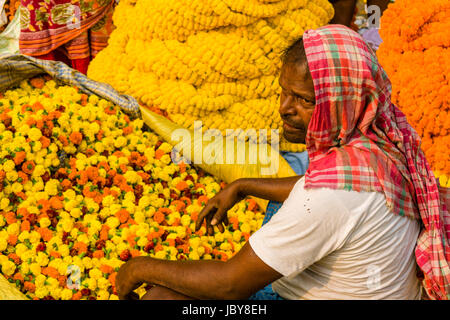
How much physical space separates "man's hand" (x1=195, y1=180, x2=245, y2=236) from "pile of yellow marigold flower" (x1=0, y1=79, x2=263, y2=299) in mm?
188

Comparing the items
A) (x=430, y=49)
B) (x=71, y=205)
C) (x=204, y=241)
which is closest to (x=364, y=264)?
(x=204, y=241)

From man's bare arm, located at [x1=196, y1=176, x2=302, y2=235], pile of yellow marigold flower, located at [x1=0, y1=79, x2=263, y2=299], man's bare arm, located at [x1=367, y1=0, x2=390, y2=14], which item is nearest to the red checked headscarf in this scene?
man's bare arm, located at [x1=196, y1=176, x2=302, y2=235]

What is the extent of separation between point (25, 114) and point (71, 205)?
493 millimetres

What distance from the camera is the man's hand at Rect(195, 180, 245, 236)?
1688 millimetres

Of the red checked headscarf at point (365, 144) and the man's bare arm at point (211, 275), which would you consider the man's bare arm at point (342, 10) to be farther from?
the man's bare arm at point (211, 275)

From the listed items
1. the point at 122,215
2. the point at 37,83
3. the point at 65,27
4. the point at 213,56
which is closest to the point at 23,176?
the point at 122,215

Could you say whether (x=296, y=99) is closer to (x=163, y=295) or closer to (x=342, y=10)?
(x=163, y=295)

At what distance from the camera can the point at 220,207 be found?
1698mm

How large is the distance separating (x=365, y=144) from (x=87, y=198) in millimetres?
1195

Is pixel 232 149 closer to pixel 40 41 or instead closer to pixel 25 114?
pixel 25 114

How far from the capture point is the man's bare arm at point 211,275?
1186 millimetres

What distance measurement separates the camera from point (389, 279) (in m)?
1.26

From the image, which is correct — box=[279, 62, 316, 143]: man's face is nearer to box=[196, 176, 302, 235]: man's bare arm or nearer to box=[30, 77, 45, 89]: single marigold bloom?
box=[196, 176, 302, 235]: man's bare arm

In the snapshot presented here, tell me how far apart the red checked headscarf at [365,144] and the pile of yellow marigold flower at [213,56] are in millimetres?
1146
